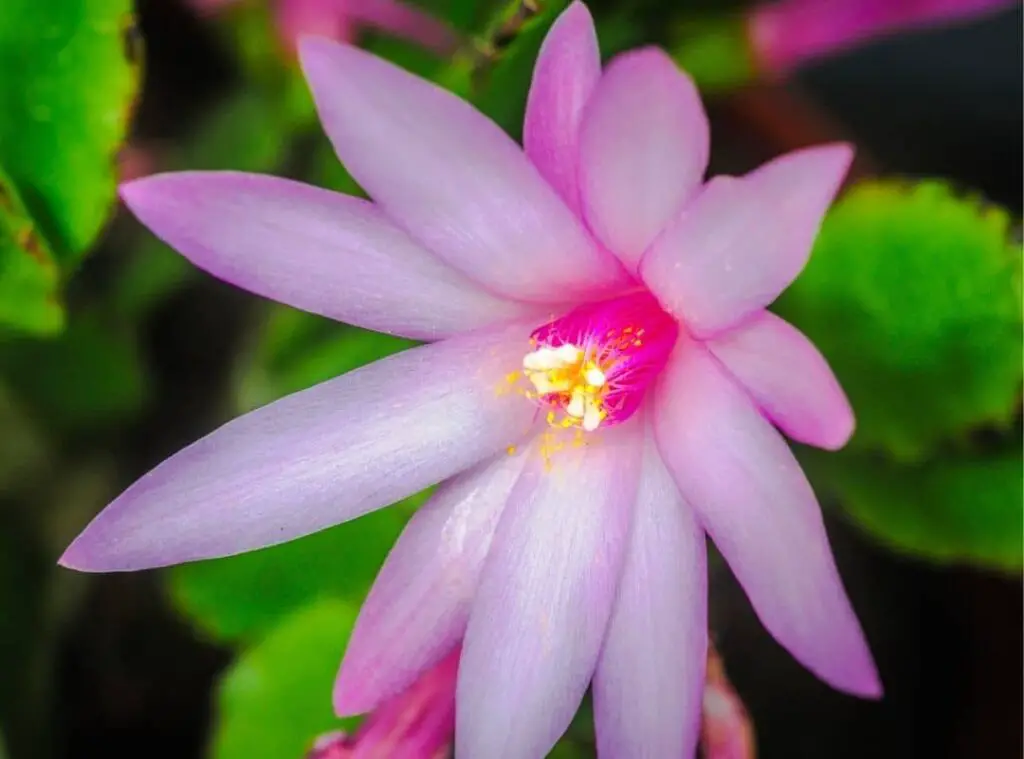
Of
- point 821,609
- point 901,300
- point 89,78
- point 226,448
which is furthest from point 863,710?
point 89,78

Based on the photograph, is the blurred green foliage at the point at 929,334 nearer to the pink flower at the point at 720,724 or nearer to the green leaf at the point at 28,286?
the pink flower at the point at 720,724

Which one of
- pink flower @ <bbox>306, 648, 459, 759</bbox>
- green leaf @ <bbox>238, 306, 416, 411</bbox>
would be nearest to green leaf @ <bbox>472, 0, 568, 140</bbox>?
green leaf @ <bbox>238, 306, 416, 411</bbox>

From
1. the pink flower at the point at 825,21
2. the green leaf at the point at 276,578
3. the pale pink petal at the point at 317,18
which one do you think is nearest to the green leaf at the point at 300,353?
the green leaf at the point at 276,578

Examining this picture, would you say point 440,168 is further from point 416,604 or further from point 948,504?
point 948,504

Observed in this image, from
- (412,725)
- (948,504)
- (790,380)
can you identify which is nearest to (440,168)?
(790,380)

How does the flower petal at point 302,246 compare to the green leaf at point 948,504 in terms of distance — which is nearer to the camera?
the flower petal at point 302,246
